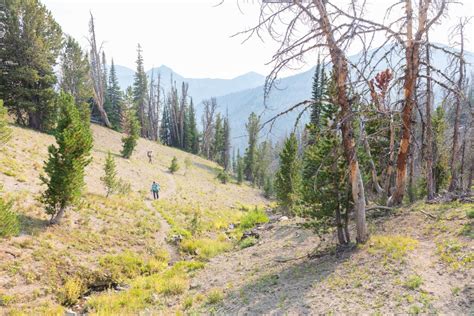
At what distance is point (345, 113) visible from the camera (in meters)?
7.49

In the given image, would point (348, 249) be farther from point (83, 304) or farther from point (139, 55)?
point (139, 55)

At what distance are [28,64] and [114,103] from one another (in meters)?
29.8

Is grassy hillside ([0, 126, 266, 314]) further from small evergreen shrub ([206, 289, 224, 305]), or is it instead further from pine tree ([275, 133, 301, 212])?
pine tree ([275, 133, 301, 212])

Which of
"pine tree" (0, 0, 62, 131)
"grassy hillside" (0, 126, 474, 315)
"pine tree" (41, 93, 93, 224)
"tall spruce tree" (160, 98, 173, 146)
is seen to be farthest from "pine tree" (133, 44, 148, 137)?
"pine tree" (41, 93, 93, 224)

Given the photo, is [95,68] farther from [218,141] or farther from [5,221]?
[5,221]

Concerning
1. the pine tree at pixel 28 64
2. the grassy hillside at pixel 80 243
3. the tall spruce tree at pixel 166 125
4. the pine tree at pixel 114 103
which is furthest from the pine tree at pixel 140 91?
the grassy hillside at pixel 80 243

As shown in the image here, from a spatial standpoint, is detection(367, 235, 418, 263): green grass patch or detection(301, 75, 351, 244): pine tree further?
detection(301, 75, 351, 244): pine tree

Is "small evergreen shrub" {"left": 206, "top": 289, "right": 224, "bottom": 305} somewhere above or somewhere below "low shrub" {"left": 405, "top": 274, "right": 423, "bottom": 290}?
below

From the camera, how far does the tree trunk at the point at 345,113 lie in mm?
6777

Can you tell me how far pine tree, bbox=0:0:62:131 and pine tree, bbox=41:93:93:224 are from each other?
65.6ft

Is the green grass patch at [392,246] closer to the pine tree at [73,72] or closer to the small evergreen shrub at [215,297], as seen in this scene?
the small evergreen shrub at [215,297]

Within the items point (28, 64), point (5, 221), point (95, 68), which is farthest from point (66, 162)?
point (95, 68)

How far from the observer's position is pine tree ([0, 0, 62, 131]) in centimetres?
2806

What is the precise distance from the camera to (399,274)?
20.9 ft
